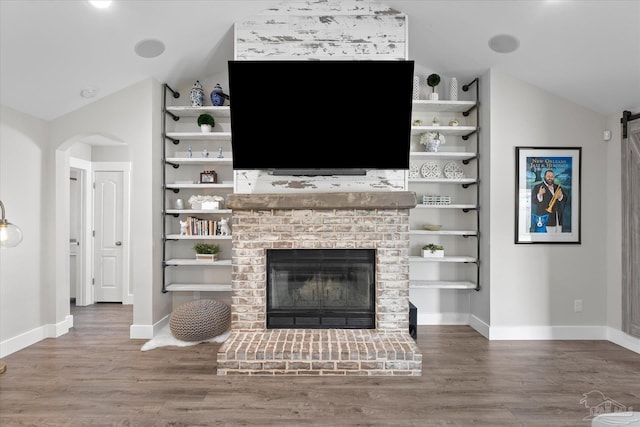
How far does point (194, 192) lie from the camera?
4.51 m

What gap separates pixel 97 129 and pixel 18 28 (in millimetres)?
A: 1277

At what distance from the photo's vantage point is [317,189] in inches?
140

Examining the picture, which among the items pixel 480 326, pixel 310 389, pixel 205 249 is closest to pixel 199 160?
pixel 205 249

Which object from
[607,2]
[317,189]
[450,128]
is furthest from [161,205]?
[607,2]

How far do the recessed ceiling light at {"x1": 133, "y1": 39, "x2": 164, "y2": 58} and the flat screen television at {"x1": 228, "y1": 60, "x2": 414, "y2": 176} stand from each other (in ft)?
2.84

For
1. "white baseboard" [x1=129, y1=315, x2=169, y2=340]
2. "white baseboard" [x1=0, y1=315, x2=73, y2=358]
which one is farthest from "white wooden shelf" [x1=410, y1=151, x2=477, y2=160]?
"white baseboard" [x1=0, y1=315, x2=73, y2=358]

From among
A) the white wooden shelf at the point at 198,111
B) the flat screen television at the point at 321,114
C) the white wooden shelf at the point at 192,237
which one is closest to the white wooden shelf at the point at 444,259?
the flat screen television at the point at 321,114

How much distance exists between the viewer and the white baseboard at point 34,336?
11.4 feet

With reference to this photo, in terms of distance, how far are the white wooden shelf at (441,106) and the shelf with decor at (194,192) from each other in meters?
2.06

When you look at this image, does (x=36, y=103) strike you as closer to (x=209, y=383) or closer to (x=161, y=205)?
(x=161, y=205)

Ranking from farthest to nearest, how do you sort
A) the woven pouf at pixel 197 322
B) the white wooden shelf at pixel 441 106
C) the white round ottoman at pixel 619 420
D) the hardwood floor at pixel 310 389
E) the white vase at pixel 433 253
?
the white vase at pixel 433 253 → the white wooden shelf at pixel 441 106 → the woven pouf at pixel 197 322 → the hardwood floor at pixel 310 389 → the white round ottoman at pixel 619 420

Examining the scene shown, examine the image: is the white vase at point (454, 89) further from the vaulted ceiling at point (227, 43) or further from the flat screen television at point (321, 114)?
the flat screen television at point (321, 114)

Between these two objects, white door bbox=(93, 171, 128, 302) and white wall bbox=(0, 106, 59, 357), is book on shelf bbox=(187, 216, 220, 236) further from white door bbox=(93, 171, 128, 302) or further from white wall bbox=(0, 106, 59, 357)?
white door bbox=(93, 171, 128, 302)

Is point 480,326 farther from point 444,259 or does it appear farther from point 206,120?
point 206,120
